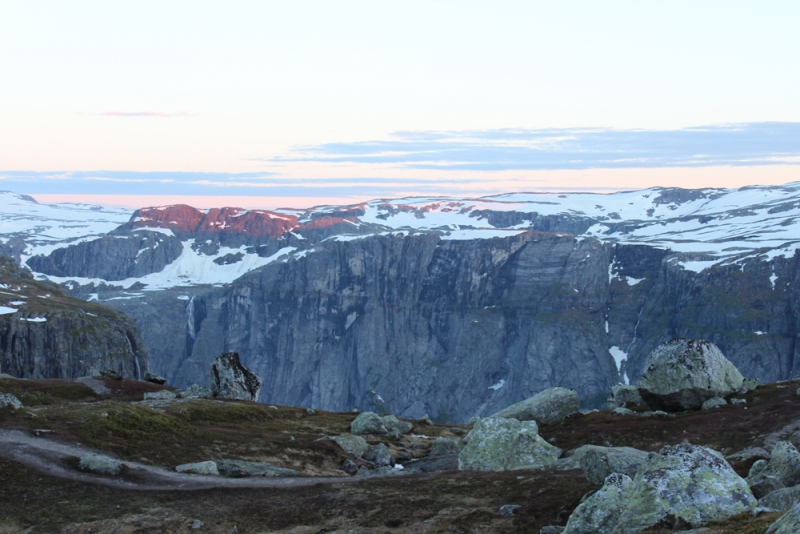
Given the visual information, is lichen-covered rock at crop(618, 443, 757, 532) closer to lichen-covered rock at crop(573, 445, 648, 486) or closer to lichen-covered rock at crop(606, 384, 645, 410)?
lichen-covered rock at crop(573, 445, 648, 486)

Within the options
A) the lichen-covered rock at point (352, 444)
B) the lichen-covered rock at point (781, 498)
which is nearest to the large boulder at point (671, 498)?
the lichen-covered rock at point (781, 498)

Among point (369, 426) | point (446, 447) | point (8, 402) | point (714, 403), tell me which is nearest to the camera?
point (8, 402)

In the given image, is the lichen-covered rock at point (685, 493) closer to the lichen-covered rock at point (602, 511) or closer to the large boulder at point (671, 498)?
the large boulder at point (671, 498)

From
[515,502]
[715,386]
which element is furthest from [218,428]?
[715,386]

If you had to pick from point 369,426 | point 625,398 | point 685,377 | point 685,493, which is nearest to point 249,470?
point 369,426

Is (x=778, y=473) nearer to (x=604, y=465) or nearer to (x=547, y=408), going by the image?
(x=604, y=465)

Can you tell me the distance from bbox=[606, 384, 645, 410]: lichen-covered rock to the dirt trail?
128ft

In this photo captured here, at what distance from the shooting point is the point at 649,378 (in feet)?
259

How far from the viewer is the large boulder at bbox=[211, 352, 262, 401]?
105 meters

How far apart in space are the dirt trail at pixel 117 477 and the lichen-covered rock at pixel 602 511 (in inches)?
907

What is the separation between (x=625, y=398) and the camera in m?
86.0

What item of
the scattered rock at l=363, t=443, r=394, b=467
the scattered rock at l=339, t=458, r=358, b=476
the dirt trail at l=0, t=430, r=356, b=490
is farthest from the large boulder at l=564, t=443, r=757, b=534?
the scattered rock at l=363, t=443, r=394, b=467

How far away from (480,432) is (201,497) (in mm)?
20817

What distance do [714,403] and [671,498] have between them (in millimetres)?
45840
